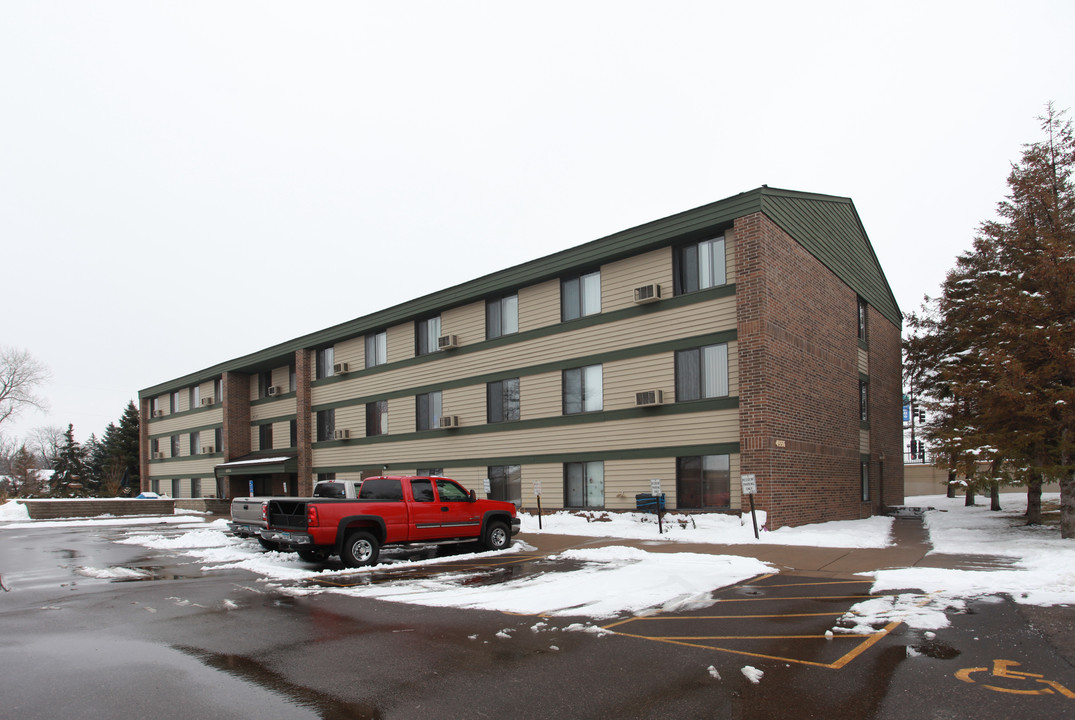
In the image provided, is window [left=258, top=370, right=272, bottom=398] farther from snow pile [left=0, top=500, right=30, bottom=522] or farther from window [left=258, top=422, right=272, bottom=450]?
snow pile [left=0, top=500, right=30, bottom=522]

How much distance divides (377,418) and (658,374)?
15.2 meters

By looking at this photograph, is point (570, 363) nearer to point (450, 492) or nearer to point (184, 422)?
point (450, 492)

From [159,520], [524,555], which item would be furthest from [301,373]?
[524,555]

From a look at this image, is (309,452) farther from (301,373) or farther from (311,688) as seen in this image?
(311,688)

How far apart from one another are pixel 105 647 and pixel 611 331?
669 inches

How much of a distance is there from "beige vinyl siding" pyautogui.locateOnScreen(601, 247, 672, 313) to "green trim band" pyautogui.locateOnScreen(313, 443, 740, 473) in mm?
4476

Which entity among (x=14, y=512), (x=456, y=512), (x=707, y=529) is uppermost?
(x=456, y=512)

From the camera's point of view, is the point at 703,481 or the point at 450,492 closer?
the point at 450,492

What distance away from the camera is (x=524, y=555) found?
15766 mm

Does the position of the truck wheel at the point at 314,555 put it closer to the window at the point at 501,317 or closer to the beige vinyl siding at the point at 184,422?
the window at the point at 501,317

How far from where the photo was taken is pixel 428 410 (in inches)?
1166

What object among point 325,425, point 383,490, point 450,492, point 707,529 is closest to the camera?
point 383,490

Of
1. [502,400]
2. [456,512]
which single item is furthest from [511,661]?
[502,400]

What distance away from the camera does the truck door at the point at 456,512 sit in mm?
15811
